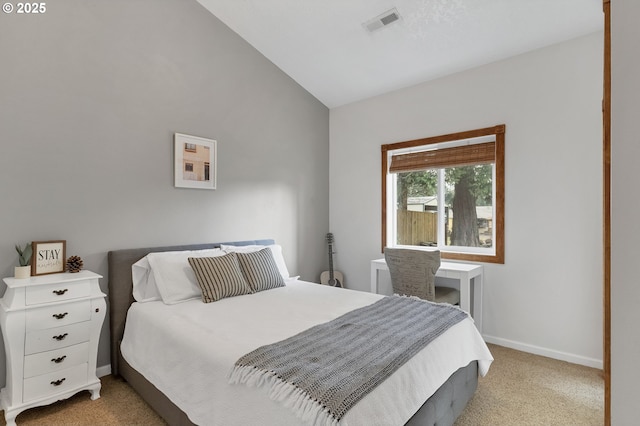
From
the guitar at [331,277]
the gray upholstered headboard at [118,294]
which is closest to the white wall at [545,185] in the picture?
the guitar at [331,277]

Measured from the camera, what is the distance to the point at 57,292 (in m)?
2.01

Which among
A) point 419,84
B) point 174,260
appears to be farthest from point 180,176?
point 419,84

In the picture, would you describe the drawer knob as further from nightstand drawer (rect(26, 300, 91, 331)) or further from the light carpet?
the light carpet

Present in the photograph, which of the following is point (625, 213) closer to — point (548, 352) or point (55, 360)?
point (55, 360)

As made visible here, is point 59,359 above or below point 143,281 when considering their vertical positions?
below

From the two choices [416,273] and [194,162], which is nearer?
[416,273]

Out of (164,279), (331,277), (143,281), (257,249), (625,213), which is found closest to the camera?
(625,213)

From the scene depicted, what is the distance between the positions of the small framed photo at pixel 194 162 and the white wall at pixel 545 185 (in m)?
2.35

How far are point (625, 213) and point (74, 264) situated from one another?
282cm

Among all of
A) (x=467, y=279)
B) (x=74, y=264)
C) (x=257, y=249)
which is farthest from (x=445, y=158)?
(x=74, y=264)

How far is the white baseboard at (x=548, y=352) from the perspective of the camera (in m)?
2.66

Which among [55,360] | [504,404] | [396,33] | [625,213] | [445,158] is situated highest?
[396,33]

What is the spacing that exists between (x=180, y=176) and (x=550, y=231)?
334 cm

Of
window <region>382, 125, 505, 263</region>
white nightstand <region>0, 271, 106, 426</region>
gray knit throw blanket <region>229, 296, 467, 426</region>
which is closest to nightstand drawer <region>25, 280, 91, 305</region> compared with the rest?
white nightstand <region>0, 271, 106, 426</region>
